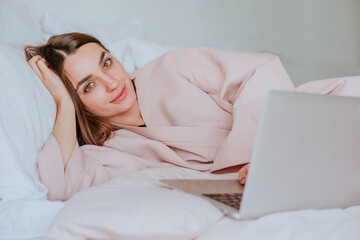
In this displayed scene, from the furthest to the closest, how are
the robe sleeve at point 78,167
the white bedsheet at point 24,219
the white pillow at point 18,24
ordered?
the white pillow at point 18,24 → the robe sleeve at point 78,167 → the white bedsheet at point 24,219

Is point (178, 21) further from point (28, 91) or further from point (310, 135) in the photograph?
point (310, 135)

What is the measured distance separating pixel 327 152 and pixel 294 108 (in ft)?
0.43

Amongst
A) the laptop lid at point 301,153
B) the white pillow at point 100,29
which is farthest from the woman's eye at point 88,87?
the laptop lid at point 301,153

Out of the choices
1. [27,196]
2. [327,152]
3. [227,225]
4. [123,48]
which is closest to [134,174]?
[27,196]

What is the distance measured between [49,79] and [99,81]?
0.52 feet

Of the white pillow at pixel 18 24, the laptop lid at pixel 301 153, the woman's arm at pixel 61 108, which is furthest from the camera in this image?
the white pillow at pixel 18 24

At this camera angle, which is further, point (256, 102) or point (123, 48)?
point (123, 48)

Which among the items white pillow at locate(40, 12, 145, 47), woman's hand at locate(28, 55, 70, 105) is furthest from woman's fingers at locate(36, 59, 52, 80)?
white pillow at locate(40, 12, 145, 47)

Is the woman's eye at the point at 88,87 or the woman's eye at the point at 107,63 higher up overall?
the woman's eye at the point at 107,63

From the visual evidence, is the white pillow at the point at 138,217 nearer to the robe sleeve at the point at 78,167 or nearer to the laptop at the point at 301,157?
the laptop at the point at 301,157

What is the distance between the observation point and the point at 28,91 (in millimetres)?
1118

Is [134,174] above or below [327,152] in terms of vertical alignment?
below

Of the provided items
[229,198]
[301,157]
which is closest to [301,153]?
[301,157]

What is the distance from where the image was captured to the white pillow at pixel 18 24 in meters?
1.45
